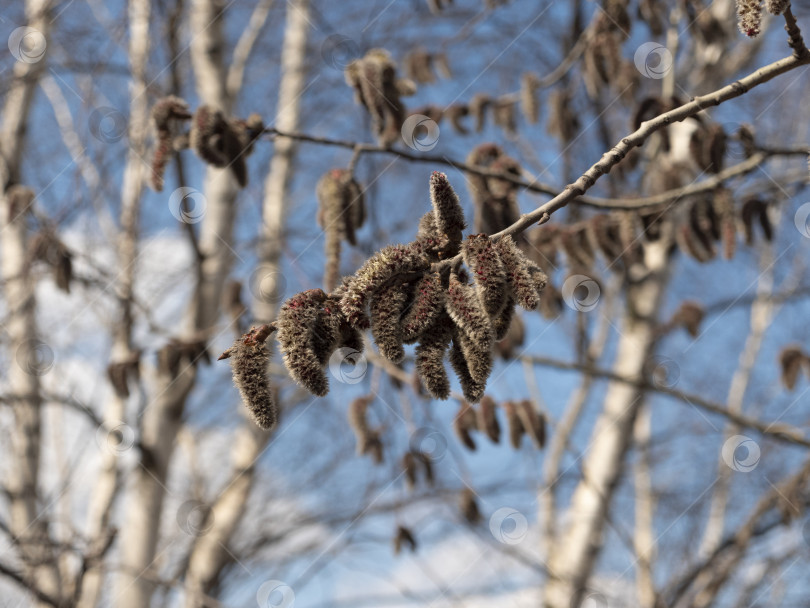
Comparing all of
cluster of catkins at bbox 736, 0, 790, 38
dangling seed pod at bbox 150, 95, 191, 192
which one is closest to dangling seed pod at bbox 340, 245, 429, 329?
cluster of catkins at bbox 736, 0, 790, 38

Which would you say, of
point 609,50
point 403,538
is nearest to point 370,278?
point 609,50

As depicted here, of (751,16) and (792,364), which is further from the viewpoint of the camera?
(792,364)

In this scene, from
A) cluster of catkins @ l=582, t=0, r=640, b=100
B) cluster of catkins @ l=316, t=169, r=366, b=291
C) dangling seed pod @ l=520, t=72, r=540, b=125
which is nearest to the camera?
cluster of catkins @ l=316, t=169, r=366, b=291

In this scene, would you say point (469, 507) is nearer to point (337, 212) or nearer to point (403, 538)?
point (403, 538)

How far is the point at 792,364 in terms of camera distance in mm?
3436

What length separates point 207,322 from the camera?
4.31 meters

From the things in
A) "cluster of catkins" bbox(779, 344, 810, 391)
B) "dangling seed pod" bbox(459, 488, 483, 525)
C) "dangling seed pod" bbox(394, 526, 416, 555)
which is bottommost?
"dangling seed pod" bbox(394, 526, 416, 555)

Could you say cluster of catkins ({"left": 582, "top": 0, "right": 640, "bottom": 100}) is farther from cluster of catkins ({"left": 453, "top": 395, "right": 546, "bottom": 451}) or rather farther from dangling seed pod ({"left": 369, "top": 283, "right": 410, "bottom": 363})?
dangling seed pod ({"left": 369, "top": 283, "right": 410, "bottom": 363})

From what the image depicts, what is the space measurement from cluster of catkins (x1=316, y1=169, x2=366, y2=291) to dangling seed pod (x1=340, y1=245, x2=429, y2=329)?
45.7 inches

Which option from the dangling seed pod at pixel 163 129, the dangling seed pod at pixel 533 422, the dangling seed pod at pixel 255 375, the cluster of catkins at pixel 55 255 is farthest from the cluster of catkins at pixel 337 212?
the cluster of catkins at pixel 55 255

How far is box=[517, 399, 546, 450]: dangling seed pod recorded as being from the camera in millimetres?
2992

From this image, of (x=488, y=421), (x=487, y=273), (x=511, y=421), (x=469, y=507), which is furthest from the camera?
(x=469, y=507)

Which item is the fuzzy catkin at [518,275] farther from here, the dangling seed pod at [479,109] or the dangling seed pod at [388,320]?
the dangling seed pod at [479,109]

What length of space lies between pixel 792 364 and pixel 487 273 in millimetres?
2811
